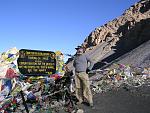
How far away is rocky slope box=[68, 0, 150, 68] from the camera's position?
8006 centimetres

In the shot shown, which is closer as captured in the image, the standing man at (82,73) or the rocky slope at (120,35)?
the standing man at (82,73)

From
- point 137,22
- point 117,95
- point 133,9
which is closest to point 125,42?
point 137,22

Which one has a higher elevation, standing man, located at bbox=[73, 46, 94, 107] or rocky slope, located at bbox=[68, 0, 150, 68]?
rocky slope, located at bbox=[68, 0, 150, 68]

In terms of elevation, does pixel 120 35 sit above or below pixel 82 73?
above

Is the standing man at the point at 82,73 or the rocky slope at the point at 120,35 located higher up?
the rocky slope at the point at 120,35

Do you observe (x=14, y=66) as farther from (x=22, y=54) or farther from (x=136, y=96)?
(x=136, y=96)

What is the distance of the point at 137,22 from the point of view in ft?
275

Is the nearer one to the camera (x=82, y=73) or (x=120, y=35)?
(x=82, y=73)

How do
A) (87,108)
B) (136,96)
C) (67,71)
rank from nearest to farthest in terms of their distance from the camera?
1. (87,108)
2. (67,71)
3. (136,96)

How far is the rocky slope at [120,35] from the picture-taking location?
8006cm

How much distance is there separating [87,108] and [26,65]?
231 cm

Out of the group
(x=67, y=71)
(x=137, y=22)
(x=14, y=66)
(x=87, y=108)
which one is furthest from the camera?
(x=137, y=22)

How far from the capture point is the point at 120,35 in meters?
92.1

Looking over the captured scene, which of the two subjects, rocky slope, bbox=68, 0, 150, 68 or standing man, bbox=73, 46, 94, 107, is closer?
standing man, bbox=73, 46, 94, 107
